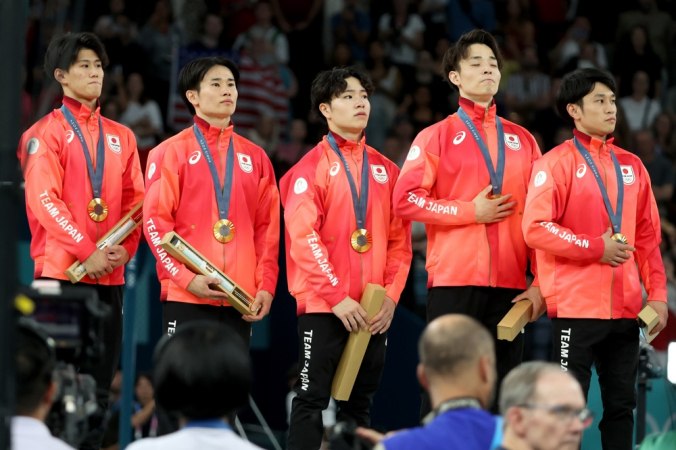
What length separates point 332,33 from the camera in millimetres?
11172

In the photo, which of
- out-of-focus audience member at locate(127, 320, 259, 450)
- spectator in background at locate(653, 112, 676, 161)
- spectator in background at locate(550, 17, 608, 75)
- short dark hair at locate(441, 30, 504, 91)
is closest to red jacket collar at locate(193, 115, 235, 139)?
short dark hair at locate(441, 30, 504, 91)

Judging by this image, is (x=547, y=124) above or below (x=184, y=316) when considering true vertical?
above

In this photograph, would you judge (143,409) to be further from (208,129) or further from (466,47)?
(466,47)

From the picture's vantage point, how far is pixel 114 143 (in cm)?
599

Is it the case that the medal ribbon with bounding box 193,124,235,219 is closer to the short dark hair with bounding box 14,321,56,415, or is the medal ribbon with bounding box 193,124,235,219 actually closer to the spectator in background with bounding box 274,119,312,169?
the short dark hair with bounding box 14,321,56,415

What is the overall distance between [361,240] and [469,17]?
5.96 m

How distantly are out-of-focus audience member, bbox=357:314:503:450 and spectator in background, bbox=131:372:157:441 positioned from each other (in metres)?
4.16

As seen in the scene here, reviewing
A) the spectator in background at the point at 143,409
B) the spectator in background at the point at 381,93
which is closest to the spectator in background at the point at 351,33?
the spectator in background at the point at 381,93

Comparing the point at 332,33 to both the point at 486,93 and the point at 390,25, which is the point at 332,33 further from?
the point at 486,93

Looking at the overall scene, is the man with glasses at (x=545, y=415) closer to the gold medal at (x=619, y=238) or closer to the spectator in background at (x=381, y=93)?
the gold medal at (x=619, y=238)

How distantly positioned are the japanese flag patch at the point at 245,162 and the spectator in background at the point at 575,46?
6.08 metres

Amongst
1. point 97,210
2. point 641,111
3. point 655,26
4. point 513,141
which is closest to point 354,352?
point 513,141

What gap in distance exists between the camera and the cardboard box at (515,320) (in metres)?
5.43

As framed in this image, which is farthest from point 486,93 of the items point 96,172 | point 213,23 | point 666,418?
point 213,23
